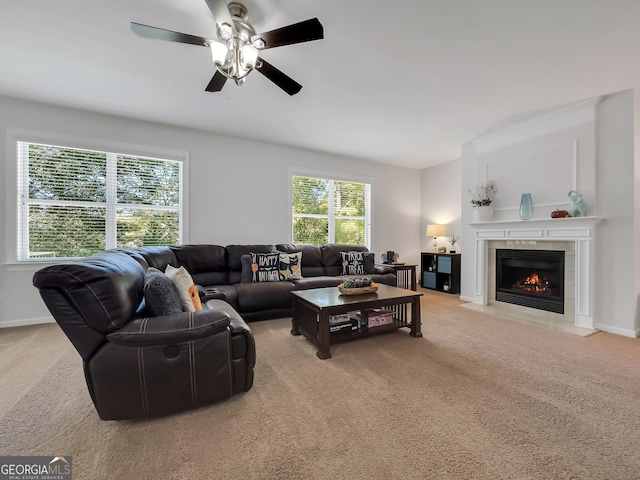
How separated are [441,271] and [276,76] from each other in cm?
453

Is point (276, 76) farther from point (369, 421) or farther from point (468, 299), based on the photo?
point (468, 299)

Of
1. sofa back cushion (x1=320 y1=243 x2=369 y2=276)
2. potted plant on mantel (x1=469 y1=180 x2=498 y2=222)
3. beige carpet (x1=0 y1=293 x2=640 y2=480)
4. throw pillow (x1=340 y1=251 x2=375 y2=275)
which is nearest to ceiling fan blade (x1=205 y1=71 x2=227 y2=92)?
beige carpet (x1=0 y1=293 x2=640 y2=480)

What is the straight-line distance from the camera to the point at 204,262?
3656mm

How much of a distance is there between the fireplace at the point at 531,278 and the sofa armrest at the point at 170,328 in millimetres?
4124

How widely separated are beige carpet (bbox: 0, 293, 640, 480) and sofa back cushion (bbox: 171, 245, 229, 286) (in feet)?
4.69

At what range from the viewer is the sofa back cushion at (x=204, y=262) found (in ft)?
11.6

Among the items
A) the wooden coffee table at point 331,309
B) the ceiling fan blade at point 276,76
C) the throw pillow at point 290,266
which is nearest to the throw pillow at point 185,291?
the wooden coffee table at point 331,309

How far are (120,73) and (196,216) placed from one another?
193 cm

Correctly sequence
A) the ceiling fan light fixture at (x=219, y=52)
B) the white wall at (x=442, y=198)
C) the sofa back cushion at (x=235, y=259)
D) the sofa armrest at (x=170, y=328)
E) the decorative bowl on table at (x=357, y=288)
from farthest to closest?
the white wall at (x=442, y=198)
the sofa back cushion at (x=235, y=259)
the decorative bowl on table at (x=357, y=288)
the ceiling fan light fixture at (x=219, y=52)
the sofa armrest at (x=170, y=328)

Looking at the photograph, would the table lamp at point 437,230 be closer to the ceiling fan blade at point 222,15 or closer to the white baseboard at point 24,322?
the ceiling fan blade at point 222,15

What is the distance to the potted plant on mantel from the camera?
4223 millimetres

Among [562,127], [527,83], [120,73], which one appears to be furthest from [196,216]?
[562,127]

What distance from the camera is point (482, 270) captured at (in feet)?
14.2

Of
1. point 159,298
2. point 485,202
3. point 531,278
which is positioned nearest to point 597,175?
point 485,202
